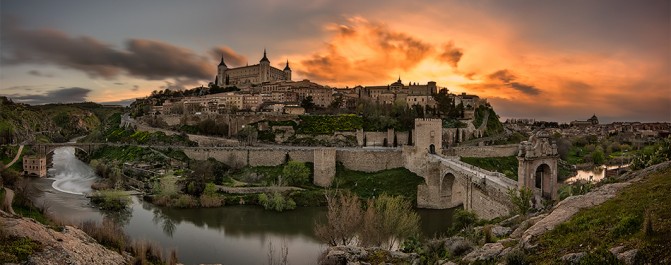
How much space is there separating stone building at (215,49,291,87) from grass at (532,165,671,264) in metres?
65.4

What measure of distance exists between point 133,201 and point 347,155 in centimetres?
1411

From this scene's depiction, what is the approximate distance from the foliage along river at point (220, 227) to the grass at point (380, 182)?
2393 millimetres

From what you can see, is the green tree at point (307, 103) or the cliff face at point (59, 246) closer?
the cliff face at point (59, 246)

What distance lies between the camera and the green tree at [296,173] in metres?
27.6

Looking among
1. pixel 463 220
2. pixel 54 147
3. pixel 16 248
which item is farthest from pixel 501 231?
pixel 54 147

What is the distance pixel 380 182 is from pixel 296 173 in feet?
18.5

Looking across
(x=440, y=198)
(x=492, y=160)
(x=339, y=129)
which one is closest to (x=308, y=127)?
(x=339, y=129)

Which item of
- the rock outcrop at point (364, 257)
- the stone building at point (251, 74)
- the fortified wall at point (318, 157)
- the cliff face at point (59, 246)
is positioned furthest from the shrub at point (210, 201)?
the stone building at point (251, 74)

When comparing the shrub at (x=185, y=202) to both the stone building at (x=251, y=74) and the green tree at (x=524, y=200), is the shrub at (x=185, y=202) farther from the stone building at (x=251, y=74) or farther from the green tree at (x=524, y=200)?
the stone building at (x=251, y=74)

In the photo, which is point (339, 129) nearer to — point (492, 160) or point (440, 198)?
point (492, 160)

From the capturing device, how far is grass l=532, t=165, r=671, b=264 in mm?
5377

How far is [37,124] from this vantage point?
6228cm

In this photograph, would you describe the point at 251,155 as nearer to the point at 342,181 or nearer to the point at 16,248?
the point at 342,181

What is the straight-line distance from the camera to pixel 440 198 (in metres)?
23.4
